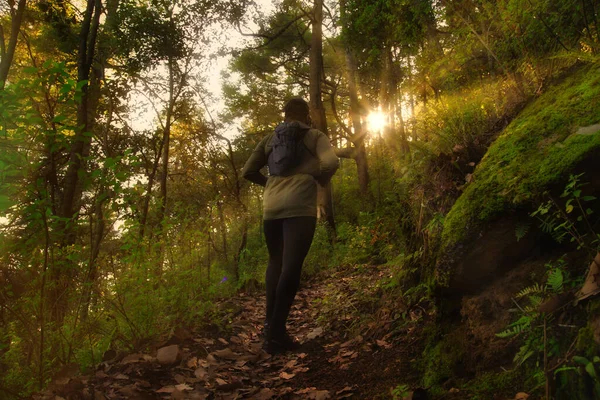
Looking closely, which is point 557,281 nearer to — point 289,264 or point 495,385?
point 495,385

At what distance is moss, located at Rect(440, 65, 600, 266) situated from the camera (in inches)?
83.0

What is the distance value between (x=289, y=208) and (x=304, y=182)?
279mm

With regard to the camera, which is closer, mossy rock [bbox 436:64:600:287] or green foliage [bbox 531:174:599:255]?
green foliage [bbox 531:174:599:255]

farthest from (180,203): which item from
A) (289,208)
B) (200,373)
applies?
(200,373)

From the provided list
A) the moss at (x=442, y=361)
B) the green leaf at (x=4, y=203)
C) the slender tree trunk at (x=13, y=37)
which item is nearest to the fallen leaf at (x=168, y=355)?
the green leaf at (x=4, y=203)

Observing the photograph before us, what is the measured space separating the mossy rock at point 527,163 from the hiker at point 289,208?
4.31 feet

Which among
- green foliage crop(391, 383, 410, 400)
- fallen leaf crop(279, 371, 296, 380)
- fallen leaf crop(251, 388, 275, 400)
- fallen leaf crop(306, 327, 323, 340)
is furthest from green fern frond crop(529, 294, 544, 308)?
fallen leaf crop(306, 327, 323, 340)

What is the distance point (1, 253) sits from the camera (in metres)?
2.57

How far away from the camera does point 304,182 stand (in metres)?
3.56

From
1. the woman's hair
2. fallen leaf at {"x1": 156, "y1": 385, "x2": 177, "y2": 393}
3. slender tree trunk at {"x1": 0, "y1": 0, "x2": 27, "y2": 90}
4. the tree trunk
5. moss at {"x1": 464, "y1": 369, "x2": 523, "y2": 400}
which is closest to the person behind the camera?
moss at {"x1": 464, "y1": 369, "x2": 523, "y2": 400}

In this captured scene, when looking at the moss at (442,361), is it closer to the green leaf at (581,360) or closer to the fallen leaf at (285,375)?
the green leaf at (581,360)

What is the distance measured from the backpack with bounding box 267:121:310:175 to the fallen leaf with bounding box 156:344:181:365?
1.77 meters

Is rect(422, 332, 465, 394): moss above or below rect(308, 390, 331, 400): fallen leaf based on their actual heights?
above

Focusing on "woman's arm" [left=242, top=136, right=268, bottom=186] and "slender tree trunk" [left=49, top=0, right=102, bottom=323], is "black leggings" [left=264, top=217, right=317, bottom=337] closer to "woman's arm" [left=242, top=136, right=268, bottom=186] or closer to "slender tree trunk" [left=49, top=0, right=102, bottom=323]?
"woman's arm" [left=242, top=136, right=268, bottom=186]
